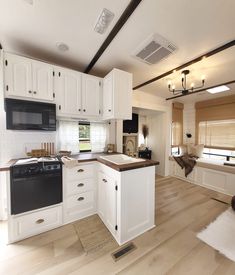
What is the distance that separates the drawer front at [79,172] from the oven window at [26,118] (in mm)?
A: 838

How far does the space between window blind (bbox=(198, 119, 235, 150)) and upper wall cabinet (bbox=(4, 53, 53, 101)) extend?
14.9ft

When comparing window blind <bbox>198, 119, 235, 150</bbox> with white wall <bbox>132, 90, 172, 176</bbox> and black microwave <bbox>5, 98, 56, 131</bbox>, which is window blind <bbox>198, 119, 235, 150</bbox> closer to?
white wall <bbox>132, 90, 172, 176</bbox>

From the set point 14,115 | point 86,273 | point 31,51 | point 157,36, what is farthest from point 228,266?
point 31,51

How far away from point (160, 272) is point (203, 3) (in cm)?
259

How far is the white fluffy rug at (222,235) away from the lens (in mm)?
1507

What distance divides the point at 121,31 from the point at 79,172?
1.98m

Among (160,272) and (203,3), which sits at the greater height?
(203,3)

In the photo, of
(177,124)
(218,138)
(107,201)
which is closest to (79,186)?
(107,201)

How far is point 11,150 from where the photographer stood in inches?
79.4

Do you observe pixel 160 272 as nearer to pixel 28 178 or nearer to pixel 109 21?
pixel 28 178

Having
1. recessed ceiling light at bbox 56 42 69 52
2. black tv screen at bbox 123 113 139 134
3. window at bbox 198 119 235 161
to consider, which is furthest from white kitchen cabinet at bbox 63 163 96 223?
window at bbox 198 119 235 161

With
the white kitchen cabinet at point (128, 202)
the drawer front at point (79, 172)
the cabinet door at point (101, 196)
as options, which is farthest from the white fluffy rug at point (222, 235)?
the drawer front at point (79, 172)

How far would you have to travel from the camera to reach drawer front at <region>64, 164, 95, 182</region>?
6.26 ft

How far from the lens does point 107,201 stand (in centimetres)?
183
